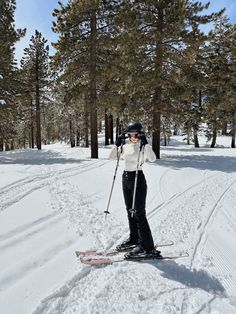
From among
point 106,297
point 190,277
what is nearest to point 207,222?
point 190,277

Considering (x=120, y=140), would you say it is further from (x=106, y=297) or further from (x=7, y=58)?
(x=7, y=58)

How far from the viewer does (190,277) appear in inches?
183

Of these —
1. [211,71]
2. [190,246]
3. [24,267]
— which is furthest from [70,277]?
[211,71]

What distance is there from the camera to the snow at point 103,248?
3908 mm

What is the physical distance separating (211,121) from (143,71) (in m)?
15.9

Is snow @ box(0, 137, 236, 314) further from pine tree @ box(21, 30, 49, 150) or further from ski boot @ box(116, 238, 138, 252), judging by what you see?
pine tree @ box(21, 30, 49, 150)

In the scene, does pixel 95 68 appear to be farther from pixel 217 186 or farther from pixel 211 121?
pixel 211 121

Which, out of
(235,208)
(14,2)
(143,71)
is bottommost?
(235,208)

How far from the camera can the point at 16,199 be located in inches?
324

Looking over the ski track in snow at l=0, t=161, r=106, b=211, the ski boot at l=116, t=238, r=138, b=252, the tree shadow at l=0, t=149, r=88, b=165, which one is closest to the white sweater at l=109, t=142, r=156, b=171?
the ski boot at l=116, t=238, r=138, b=252

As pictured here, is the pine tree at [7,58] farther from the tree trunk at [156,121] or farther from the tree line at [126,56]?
the tree trunk at [156,121]

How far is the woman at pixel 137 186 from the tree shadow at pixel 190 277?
0.32m

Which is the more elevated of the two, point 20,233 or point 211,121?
point 211,121

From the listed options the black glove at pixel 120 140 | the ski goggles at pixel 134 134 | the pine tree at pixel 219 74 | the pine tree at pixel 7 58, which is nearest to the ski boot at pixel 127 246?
the black glove at pixel 120 140
